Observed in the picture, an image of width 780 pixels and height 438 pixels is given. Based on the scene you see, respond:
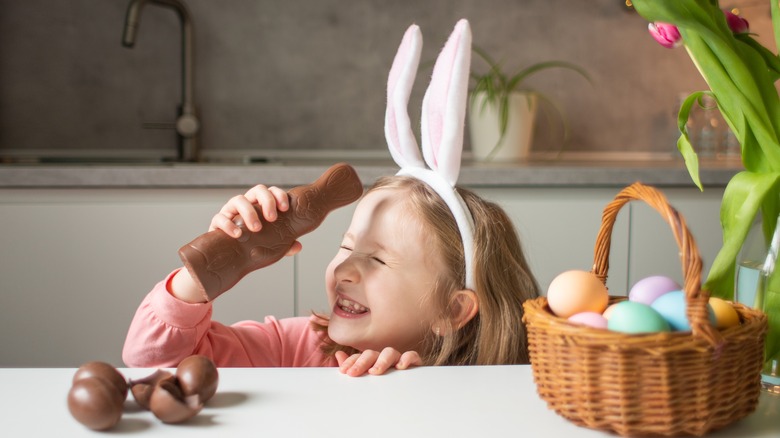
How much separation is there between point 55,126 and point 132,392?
2060mm

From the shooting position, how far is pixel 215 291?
826 millimetres

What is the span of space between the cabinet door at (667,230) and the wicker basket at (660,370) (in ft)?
4.65

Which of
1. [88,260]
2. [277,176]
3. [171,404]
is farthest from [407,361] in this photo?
[88,260]

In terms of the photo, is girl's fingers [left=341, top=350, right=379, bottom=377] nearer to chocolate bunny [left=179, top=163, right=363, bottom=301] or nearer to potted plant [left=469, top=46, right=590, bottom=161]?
chocolate bunny [left=179, top=163, right=363, bottom=301]

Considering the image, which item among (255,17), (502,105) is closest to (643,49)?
(502,105)

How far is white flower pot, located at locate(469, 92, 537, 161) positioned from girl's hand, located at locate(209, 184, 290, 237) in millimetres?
1474

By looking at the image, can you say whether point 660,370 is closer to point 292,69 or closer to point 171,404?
point 171,404

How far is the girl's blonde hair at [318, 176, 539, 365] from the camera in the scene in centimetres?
116

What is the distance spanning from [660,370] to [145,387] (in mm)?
411

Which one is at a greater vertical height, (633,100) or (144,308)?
(633,100)

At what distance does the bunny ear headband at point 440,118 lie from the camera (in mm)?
970

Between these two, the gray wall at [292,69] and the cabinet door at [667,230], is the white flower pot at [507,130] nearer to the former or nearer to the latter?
the gray wall at [292,69]

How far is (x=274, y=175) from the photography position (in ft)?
6.37

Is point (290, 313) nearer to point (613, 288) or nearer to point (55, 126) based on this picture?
point (613, 288)
